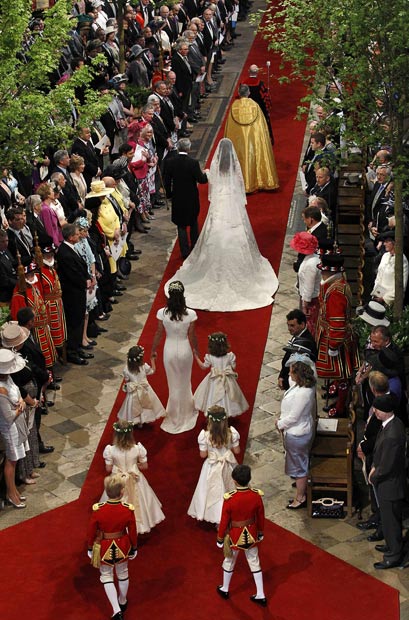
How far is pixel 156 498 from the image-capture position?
495 inches

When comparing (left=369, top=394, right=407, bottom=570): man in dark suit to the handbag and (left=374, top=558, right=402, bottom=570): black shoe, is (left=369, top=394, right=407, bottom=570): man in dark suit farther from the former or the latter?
the handbag

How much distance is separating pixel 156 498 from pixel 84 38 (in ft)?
41.7

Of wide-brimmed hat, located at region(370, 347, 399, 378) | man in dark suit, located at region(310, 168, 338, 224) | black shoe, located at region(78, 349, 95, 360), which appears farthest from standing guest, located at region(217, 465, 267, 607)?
man in dark suit, located at region(310, 168, 338, 224)

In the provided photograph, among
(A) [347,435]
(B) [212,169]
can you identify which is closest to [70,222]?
(B) [212,169]

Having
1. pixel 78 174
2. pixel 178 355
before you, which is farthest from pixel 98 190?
pixel 178 355

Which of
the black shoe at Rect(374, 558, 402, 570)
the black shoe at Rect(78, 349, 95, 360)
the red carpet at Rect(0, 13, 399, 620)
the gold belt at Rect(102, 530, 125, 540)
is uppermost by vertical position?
the gold belt at Rect(102, 530, 125, 540)

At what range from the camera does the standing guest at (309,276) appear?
1449 cm

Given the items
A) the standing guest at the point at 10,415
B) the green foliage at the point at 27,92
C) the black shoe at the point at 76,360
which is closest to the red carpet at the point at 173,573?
the standing guest at the point at 10,415

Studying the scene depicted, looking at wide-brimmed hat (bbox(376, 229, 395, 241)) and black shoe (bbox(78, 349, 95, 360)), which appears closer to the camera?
wide-brimmed hat (bbox(376, 229, 395, 241))

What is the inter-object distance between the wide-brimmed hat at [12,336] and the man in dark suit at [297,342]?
9.07 feet

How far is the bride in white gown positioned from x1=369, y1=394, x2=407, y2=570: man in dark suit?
540 centimetres

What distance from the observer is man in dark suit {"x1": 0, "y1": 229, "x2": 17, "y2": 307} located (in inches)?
585

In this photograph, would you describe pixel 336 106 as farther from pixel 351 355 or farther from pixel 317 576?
pixel 317 576

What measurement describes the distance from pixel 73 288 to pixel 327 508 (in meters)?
4.65
